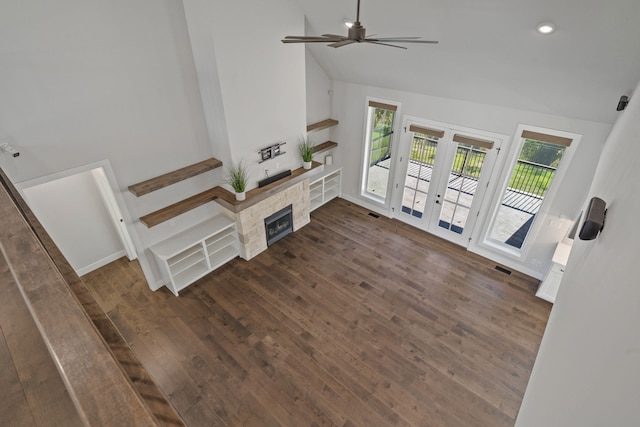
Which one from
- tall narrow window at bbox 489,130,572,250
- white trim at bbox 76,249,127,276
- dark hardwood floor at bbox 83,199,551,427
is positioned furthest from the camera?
white trim at bbox 76,249,127,276

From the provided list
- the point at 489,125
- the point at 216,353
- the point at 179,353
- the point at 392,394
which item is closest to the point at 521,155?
the point at 489,125

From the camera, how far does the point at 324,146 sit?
21.8 feet

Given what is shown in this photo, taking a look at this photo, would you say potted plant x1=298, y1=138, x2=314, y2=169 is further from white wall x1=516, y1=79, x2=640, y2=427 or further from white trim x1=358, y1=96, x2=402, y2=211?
white wall x1=516, y1=79, x2=640, y2=427

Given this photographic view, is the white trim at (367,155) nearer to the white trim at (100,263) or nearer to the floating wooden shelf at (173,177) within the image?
the floating wooden shelf at (173,177)

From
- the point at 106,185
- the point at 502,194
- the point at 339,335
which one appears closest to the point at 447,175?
the point at 502,194

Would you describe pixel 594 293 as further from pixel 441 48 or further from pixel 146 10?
pixel 146 10

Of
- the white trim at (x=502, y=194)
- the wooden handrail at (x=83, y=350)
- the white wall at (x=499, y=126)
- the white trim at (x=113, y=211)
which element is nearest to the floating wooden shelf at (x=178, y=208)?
the white trim at (x=113, y=211)

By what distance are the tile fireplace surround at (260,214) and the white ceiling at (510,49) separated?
2.53m

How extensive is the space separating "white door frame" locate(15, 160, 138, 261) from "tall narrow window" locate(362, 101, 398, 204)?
14.8ft

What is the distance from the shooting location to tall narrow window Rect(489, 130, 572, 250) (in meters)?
4.40

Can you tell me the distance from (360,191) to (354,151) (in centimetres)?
91

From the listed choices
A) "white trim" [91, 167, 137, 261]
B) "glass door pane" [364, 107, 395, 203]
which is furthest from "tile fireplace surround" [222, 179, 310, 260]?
"glass door pane" [364, 107, 395, 203]

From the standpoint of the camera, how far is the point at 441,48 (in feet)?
12.7

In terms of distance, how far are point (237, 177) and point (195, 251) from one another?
54.0 inches
